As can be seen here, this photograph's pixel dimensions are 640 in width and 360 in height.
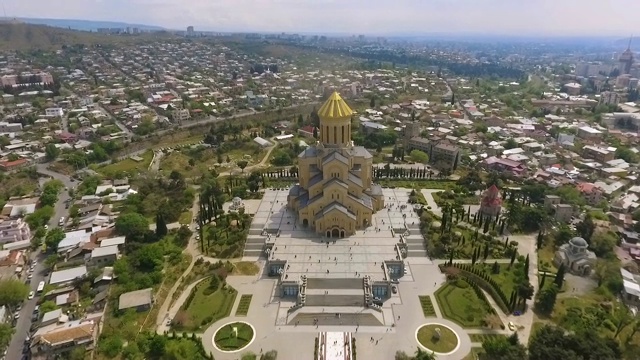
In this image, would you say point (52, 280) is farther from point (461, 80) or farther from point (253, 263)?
point (461, 80)

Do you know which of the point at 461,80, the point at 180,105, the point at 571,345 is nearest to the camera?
the point at 571,345

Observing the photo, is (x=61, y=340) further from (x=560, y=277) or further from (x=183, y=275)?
(x=560, y=277)

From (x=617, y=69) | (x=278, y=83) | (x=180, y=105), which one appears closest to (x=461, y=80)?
(x=278, y=83)

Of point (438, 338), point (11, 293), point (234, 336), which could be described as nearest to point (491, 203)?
point (438, 338)

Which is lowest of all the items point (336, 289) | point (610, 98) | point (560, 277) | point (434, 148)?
point (336, 289)

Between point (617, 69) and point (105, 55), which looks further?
point (617, 69)

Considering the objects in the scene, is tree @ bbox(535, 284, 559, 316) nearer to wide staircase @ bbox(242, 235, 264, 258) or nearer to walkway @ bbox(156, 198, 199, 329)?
wide staircase @ bbox(242, 235, 264, 258)

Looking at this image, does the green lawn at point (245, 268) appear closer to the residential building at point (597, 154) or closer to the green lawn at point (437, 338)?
the green lawn at point (437, 338)
